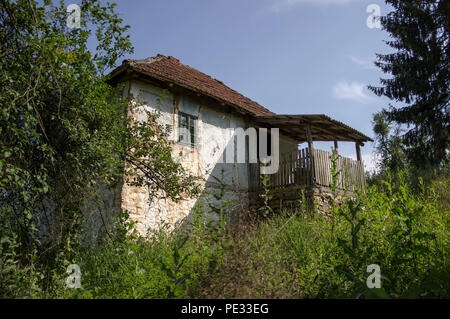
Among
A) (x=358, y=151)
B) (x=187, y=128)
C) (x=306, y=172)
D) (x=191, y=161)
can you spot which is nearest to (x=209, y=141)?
(x=187, y=128)

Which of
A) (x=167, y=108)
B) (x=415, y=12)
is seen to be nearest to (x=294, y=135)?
(x=167, y=108)

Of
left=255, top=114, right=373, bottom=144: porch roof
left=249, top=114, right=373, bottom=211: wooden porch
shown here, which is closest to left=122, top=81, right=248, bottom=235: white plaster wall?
left=249, top=114, right=373, bottom=211: wooden porch

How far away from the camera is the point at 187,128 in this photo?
9.98 meters

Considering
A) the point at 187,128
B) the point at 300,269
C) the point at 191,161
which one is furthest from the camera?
the point at 187,128

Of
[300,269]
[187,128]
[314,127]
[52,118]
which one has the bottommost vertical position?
[300,269]

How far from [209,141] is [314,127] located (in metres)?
3.80

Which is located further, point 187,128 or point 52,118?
point 187,128

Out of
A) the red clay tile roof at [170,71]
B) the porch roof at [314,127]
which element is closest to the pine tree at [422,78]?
the porch roof at [314,127]

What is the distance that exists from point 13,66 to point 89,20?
147 centimetres

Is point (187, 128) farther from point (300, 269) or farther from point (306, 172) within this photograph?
point (300, 269)

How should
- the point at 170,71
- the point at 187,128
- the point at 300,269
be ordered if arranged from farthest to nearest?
the point at 170,71
the point at 187,128
the point at 300,269
